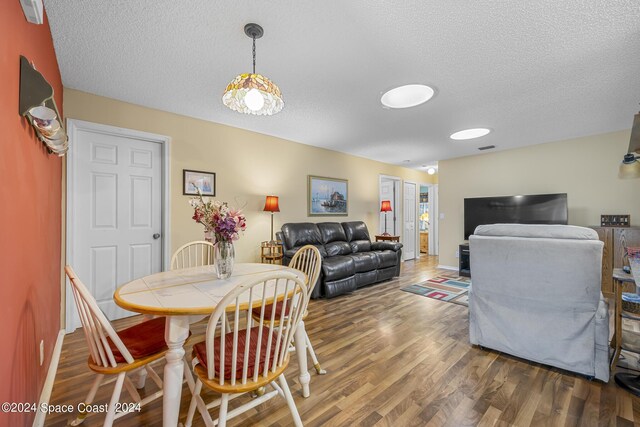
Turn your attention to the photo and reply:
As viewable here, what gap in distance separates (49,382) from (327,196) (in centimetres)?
422

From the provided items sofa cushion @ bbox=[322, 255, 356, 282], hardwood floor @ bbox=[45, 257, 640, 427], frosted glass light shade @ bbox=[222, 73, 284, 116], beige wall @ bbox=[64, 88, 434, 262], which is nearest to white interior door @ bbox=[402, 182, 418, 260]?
beige wall @ bbox=[64, 88, 434, 262]

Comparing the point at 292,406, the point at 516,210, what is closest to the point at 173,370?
the point at 292,406

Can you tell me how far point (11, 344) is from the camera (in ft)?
3.63

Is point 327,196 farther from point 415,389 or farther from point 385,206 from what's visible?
point 415,389

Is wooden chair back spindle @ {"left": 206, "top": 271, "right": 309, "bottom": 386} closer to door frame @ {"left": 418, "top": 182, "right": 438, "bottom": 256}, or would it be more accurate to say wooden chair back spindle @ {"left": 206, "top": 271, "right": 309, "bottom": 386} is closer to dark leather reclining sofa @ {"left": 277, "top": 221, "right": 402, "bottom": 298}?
dark leather reclining sofa @ {"left": 277, "top": 221, "right": 402, "bottom": 298}

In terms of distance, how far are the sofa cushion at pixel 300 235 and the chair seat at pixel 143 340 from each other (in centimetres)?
249

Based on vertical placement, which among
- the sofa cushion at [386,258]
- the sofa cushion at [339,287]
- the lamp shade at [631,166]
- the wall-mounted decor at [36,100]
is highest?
the wall-mounted decor at [36,100]

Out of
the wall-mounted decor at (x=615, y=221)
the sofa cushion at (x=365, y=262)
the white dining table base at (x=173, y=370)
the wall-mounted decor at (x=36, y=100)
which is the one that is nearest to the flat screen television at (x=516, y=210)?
the wall-mounted decor at (x=615, y=221)

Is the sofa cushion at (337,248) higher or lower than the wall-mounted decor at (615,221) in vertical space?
lower

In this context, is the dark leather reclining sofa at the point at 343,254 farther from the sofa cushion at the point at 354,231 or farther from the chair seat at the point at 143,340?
the chair seat at the point at 143,340

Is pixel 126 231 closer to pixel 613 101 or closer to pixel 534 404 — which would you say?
pixel 534 404

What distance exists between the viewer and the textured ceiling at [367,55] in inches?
67.3

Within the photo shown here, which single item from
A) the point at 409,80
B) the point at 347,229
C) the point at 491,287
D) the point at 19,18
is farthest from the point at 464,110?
the point at 19,18

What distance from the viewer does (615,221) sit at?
392cm
